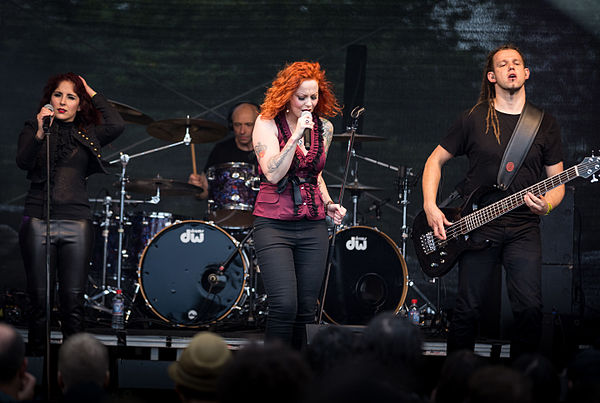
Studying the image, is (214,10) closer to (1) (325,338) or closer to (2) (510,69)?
(2) (510,69)

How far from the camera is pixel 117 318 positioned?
5.57 m

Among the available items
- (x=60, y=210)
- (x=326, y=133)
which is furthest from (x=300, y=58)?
(x=60, y=210)

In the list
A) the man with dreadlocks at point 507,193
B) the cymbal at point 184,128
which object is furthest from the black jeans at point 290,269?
the cymbal at point 184,128

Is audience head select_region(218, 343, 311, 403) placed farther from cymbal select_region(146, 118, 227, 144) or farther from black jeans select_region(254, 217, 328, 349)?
cymbal select_region(146, 118, 227, 144)

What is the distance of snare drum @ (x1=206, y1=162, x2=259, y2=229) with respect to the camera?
6.38 metres

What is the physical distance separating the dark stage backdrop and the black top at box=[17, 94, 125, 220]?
3.06 metres

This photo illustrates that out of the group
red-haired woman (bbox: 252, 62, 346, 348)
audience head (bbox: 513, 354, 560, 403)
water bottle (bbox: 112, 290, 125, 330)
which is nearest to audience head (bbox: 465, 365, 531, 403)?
audience head (bbox: 513, 354, 560, 403)

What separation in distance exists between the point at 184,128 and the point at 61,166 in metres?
2.36

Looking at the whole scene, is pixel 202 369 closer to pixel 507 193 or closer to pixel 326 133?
pixel 326 133


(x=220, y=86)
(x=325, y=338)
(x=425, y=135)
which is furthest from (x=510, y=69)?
(x=220, y=86)

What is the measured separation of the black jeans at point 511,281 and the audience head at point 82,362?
228 cm

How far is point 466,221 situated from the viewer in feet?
13.5

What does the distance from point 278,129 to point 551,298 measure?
3322 mm

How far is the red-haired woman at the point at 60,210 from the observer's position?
13.9ft
